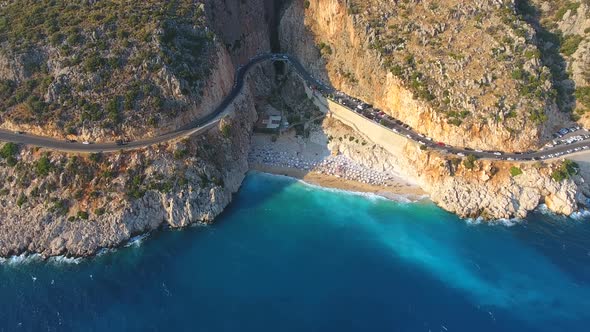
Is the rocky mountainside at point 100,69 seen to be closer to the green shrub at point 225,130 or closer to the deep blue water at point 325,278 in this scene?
the green shrub at point 225,130

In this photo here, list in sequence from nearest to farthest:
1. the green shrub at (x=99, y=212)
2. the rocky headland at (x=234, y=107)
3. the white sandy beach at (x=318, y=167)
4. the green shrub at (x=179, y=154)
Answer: the green shrub at (x=99, y=212) < the rocky headland at (x=234, y=107) < the green shrub at (x=179, y=154) < the white sandy beach at (x=318, y=167)

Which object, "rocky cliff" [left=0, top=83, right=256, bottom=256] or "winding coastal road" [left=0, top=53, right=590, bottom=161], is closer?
"rocky cliff" [left=0, top=83, right=256, bottom=256]

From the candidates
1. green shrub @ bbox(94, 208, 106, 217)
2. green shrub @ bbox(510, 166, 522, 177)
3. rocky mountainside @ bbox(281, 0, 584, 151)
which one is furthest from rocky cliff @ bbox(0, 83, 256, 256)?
green shrub @ bbox(510, 166, 522, 177)

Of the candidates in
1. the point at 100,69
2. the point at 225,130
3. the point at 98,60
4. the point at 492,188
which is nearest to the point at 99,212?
the point at 100,69

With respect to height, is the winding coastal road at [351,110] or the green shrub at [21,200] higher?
the winding coastal road at [351,110]

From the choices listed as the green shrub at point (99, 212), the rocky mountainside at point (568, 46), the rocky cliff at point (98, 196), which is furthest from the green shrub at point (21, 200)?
the rocky mountainside at point (568, 46)

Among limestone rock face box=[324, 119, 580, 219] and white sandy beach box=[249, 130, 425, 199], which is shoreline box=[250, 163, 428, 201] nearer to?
white sandy beach box=[249, 130, 425, 199]
